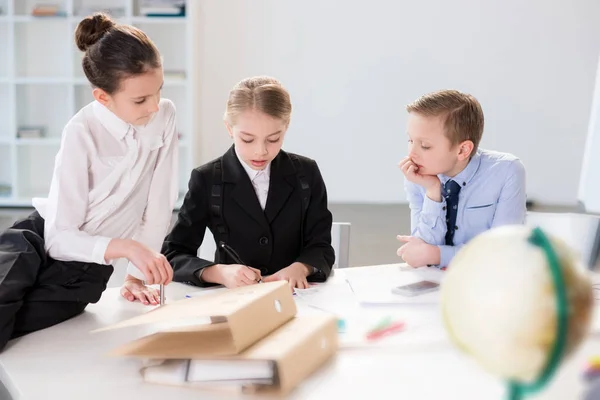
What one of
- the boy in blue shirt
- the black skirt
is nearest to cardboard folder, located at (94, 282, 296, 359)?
the black skirt

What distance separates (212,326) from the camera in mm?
991

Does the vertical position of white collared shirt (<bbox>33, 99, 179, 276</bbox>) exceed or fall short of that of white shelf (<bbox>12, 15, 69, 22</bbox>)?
it falls short

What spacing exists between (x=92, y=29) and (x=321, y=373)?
2.92 feet

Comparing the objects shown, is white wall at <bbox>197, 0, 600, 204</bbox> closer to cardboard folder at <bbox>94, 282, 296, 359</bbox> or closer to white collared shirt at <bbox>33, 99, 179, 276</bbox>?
white collared shirt at <bbox>33, 99, 179, 276</bbox>

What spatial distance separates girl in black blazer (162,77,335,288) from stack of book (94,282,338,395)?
21.8 inches

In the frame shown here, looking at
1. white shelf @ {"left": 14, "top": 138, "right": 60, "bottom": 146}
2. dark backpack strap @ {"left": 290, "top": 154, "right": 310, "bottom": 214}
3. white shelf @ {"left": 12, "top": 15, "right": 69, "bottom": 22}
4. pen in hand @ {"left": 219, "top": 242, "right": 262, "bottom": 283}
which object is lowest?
white shelf @ {"left": 14, "top": 138, "right": 60, "bottom": 146}

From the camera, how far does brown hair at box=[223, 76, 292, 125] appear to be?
1.67 meters

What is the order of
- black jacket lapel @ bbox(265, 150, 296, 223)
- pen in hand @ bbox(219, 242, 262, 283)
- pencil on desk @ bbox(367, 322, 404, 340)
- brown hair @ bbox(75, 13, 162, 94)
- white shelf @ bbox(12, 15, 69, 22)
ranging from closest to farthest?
1. pencil on desk @ bbox(367, 322, 404, 340)
2. brown hair @ bbox(75, 13, 162, 94)
3. pen in hand @ bbox(219, 242, 262, 283)
4. black jacket lapel @ bbox(265, 150, 296, 223)
5. white shelf @ bbox(12, 15, 69, 22)

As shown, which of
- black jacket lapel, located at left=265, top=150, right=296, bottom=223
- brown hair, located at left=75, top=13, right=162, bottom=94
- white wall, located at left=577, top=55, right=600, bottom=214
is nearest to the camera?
brown hair, located at left=75, top=13, right=162, bottom=94

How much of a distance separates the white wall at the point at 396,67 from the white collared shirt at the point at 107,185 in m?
3.39

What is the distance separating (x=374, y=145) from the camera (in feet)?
16.3

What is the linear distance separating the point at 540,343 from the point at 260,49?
14.7 ft

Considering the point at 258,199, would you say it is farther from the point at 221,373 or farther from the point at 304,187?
the point at 221,373

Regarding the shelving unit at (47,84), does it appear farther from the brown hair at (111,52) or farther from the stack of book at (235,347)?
the stack of book at (235,347)
